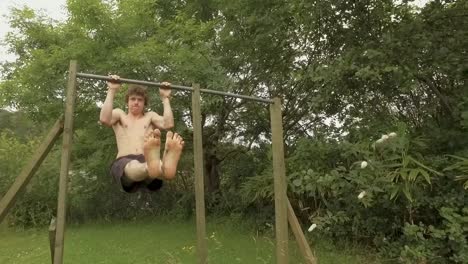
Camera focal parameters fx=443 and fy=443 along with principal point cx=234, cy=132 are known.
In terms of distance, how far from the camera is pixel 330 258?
576 centimetres

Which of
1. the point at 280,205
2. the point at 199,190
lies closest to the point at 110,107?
the point at 199,190

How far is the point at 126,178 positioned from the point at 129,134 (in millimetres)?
358

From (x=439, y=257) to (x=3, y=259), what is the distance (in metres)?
6.93

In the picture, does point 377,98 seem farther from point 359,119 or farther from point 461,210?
point 461,210

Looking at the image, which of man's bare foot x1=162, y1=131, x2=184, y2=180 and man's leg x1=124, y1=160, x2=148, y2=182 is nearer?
man's bare foot x1=162, y1=131, x2=184, y2=180

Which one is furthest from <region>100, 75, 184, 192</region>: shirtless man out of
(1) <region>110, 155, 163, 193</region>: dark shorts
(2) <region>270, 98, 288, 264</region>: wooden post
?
(2) <region>270, 98, 288, 264</region>: wooden post

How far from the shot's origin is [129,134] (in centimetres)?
347

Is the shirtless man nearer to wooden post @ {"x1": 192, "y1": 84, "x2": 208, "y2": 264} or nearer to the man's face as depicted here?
the man's face

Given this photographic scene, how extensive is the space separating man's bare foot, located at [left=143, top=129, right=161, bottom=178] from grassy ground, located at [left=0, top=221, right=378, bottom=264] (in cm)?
226

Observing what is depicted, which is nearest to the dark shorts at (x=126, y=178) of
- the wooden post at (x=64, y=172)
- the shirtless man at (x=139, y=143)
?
the shirtless man at (x=139, y=143)

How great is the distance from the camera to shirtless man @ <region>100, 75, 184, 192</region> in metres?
3.11

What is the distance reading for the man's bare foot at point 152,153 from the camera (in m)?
3.07

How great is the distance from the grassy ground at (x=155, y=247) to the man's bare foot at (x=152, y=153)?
226 cm

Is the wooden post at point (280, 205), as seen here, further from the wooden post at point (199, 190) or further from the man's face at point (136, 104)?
the man's face at point (136, 104)
